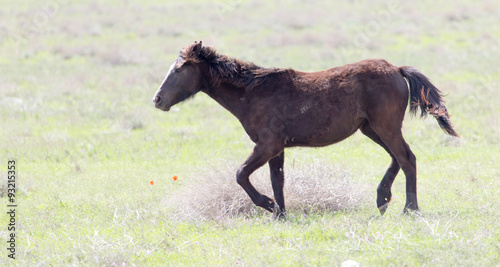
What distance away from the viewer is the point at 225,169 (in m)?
7.85

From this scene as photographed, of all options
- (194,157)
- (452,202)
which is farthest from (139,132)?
(452,202)

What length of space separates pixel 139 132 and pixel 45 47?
611 inches

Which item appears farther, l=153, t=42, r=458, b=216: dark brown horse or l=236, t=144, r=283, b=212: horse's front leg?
l=153, t=42, r=458, b=216: dark brown horse

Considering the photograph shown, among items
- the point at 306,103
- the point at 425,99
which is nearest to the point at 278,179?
the point at 306,103

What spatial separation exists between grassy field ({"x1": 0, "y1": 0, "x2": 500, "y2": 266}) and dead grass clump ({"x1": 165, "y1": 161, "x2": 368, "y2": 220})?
0.06 ft

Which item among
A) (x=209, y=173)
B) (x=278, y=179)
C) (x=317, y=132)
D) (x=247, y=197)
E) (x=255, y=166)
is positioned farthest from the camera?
(x=209, y=173)

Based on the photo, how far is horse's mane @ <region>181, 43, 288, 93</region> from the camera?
728cm

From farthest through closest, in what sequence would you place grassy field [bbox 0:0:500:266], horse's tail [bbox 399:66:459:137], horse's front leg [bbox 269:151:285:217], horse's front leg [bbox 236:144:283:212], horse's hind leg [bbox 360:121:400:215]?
1. horse's hind leg [bbox 360:121:400:215]
2. horse's front leg [bbox 269:151:285:217]
3. horse's tail [bbox 399:66:459:137]
4. horse's front leg [bbox 236:144:283:212]
5. grassy field [bbox 0:0:500:266]

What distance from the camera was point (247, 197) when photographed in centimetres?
757

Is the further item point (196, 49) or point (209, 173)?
point (209, 173)

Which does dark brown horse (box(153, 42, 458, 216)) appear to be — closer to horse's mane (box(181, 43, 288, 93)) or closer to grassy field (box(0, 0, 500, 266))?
horse's mane (box(181, 43, 288, 93))

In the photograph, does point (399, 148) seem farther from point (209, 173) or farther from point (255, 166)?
point (209, 173)

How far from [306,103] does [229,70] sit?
101cm

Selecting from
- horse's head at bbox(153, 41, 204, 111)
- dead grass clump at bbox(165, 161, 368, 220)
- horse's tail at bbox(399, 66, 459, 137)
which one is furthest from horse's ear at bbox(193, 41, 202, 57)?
horse's tail at bbox(399, 66, 459, 137)
